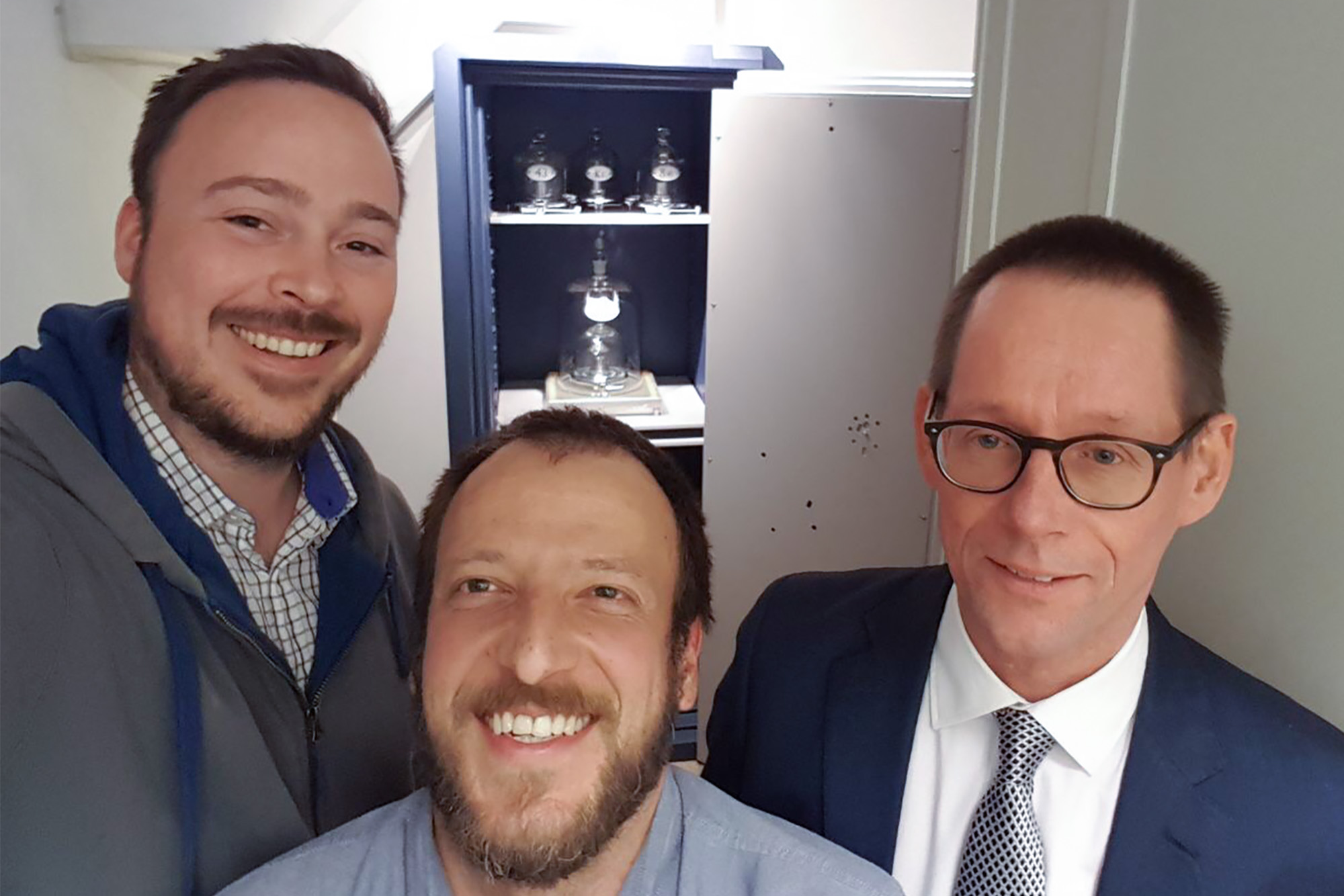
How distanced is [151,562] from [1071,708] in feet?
3.33

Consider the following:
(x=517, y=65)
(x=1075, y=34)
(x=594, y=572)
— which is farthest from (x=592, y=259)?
(x=594, y=572)

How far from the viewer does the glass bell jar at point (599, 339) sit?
280 cm

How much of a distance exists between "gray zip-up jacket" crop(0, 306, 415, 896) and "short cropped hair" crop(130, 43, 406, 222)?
327 mm

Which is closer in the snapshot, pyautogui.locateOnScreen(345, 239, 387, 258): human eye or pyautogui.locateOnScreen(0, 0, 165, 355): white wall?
pyautogui.locateOnScreen(345, 239, 387, 258): human eye

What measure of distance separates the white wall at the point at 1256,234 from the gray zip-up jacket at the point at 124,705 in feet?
3.82

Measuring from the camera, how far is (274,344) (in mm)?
1132

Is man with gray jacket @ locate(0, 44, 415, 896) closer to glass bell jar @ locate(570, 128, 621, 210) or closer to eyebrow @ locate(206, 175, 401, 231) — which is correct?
eyebrow @ locate(206, 175, 401, 231)

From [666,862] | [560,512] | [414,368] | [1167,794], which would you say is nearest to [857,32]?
[414,368]

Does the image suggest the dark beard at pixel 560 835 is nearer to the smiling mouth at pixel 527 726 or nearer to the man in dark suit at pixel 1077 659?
the smiling mouth at pixel 527 726

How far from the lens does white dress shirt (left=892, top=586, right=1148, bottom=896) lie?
A: 102cm

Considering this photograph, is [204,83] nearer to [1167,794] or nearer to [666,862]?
[666,862]

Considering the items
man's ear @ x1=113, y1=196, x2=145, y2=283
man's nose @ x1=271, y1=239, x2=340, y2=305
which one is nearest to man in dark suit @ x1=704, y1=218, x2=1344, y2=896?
man's nose @ x1=271, y1=239, x2=340, y2=305

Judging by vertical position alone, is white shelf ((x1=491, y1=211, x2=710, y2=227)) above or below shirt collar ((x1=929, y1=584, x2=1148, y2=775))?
above

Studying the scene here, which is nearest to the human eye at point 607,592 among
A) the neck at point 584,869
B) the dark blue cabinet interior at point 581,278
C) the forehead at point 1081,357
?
the neck at point 584,869
